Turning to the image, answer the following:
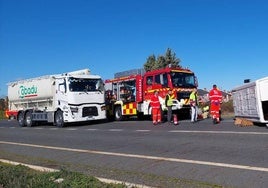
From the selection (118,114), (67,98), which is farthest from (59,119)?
(118,114)

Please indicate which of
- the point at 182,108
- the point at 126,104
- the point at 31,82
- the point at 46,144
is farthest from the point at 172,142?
the point at 31,82

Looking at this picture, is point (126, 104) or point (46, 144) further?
point (126, 104)

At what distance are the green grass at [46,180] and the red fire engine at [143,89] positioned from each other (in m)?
14.2

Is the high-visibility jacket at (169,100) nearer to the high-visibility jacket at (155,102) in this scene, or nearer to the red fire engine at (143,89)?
the high-visibility jacket at (155,102)

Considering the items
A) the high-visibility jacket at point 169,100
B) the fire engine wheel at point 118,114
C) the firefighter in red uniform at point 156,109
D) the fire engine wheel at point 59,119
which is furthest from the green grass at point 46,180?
the fire engine wheel at point 118,114

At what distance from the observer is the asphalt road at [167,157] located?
7.59 metres

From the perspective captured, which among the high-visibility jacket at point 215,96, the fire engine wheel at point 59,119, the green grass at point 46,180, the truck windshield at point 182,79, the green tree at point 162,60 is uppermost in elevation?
the green tree at point 162,60

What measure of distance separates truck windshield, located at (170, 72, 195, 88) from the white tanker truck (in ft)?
14.2

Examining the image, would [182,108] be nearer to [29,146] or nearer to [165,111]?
[165,111]

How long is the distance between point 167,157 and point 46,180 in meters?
3.35

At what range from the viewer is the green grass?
23.3ft

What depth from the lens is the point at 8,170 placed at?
878 centimetres

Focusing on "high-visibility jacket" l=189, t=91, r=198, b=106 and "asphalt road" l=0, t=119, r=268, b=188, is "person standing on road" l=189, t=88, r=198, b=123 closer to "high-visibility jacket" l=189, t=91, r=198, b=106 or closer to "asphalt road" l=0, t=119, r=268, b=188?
"high-visibility jacket" l=189, t=91, r=198, b=106

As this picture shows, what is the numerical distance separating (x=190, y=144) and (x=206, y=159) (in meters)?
2.40
